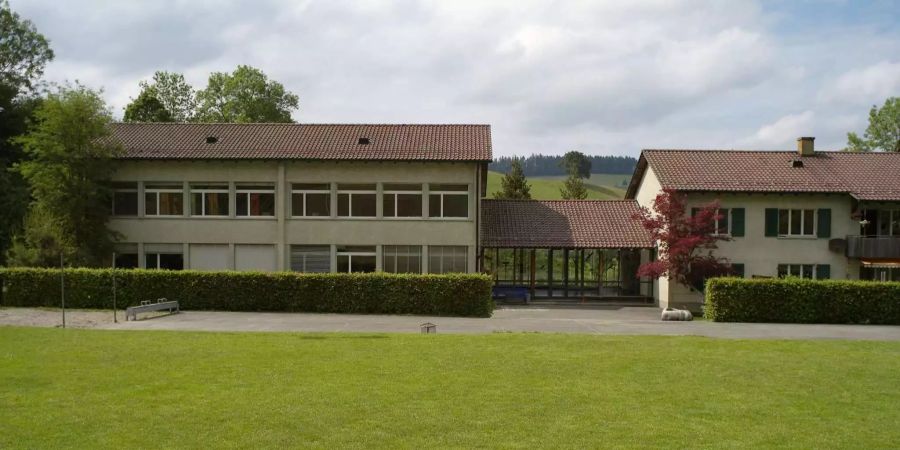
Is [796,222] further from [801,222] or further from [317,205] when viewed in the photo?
[317,205]

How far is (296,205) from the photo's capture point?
36.1 meters

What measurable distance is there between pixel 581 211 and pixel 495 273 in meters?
5.62

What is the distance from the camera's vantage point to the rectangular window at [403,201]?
36000mm

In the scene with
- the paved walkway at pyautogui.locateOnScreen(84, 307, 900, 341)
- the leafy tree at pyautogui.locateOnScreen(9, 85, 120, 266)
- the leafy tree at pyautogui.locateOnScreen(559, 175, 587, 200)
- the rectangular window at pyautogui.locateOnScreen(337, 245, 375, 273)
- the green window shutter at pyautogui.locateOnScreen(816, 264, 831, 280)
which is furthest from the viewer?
the leafy tree at pyautogui.locateOnScreen(559, 175, 587, 200)

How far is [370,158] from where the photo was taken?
35312 mm

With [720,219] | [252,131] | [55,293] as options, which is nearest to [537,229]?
[720,219]

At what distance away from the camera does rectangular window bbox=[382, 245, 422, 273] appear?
118 ft

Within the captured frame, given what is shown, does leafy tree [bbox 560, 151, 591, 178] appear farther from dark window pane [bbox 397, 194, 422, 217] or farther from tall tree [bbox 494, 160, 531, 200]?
dark window pane [bbox 397, 194, 422, 217]

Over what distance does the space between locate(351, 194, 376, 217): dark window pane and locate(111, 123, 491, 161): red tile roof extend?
6.15 feet

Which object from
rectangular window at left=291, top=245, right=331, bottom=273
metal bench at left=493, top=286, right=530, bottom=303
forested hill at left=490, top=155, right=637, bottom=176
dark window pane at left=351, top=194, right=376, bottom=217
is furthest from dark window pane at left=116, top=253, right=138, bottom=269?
forested hill at left=490, top=155, right=637, bottom=176

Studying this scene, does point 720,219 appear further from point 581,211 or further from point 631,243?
point 581,211

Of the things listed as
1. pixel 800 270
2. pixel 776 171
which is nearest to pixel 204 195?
pixel 776 171

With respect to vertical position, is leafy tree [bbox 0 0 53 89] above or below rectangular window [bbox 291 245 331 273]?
above

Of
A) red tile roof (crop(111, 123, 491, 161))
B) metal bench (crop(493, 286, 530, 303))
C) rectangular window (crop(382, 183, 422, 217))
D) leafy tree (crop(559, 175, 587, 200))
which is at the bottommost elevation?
metal bench (crop(493, 286, 530, 303))
